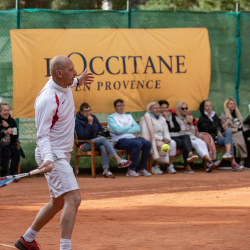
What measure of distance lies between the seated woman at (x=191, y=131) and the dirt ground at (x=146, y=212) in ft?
2.42

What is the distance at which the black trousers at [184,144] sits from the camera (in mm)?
13594

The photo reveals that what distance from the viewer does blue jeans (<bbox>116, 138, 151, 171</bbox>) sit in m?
13.0

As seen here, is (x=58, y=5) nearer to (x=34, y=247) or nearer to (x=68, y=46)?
(x=68, y=46)

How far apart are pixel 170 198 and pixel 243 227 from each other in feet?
8.63

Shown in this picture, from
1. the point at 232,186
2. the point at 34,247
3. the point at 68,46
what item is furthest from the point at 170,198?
the point at 68,46

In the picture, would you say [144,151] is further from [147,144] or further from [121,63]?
[121,63]

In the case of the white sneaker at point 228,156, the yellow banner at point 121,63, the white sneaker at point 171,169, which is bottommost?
the white sneaker at point 171,169

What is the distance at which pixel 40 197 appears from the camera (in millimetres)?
10281

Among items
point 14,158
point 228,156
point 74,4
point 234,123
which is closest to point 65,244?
point 14,158

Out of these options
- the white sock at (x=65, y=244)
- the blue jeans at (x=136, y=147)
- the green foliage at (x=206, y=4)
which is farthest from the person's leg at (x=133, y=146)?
the green foliage at (x=206, y=4)

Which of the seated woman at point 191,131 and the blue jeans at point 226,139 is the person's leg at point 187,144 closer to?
the seated woman at point 191,131

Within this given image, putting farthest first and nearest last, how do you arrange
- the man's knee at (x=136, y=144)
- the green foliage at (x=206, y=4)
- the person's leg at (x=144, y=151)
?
the green foliage at (x=206, y=4), the person's leg at (x=144, y=151), the man's knee at (x=136, y=144)

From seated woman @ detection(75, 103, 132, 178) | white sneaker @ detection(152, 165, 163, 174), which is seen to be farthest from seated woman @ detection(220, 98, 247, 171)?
seated woman @ detection(75, 103, 132, 178)

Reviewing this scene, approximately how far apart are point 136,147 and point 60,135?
7119mm
